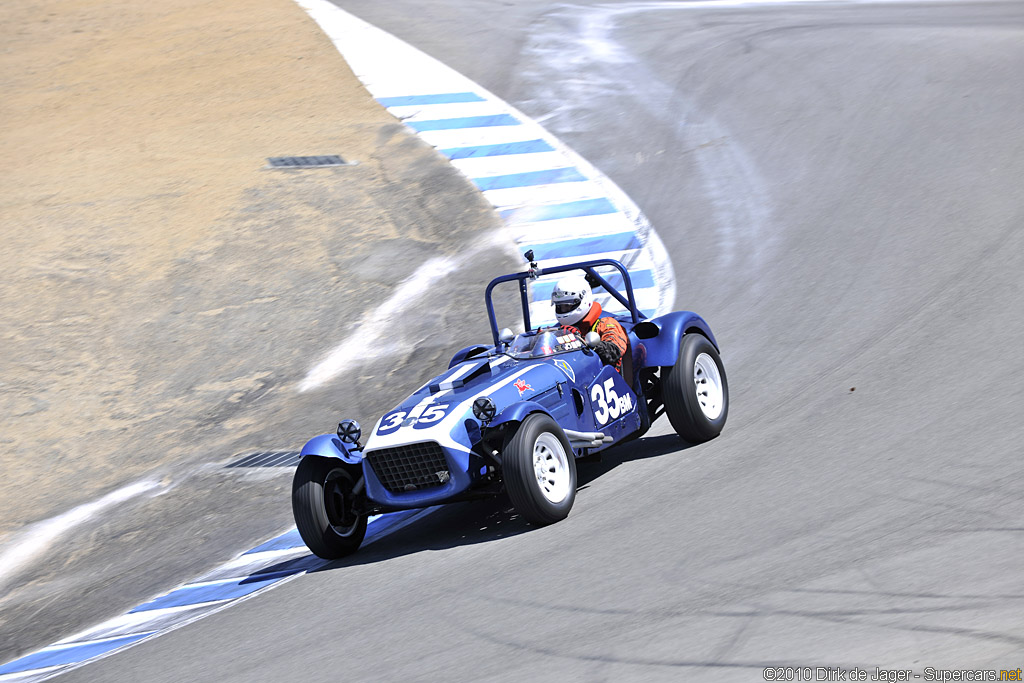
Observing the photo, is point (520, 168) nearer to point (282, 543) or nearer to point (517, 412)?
point (282, 543)

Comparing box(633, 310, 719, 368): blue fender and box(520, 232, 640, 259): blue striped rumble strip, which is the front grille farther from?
box(520, 232, 640, 259): blue striped rumble strip

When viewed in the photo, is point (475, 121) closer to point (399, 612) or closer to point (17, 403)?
point (17, 403)

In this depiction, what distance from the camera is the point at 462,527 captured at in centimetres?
727

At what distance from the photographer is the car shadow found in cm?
695

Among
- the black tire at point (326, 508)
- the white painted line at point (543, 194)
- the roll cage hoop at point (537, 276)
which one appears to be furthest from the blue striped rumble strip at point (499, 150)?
the black tire at point (326, 508)

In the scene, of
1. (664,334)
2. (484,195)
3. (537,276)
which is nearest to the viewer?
(664,334)

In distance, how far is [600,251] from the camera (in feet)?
42.0

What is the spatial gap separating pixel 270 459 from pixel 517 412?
3798mm

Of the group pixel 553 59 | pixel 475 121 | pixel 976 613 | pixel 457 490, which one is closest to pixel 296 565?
pixel 457 490

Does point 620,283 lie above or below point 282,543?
above

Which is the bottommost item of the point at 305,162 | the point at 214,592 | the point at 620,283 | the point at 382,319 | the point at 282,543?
the point at 282,543

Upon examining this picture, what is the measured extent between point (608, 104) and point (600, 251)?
5.68 metres

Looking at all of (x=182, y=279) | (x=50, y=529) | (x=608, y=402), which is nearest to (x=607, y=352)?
(x=608, y=402)

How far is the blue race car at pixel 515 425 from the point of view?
6.76 meters
